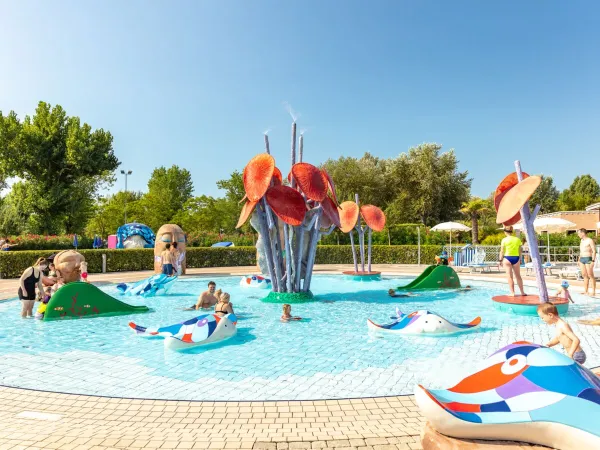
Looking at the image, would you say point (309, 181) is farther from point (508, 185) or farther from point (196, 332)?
point (196, 332)

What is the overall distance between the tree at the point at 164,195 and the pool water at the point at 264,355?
43942mm

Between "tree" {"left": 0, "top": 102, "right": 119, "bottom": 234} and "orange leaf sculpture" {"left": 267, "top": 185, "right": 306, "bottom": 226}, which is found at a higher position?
"tree" {"left": 0, "top": 102, "right": 119, "bottom": 234}

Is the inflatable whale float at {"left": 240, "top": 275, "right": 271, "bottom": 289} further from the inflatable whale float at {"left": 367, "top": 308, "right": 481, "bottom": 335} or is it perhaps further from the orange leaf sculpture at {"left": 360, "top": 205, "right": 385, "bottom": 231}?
the inflatable whale float at {"left": 367, "top": 308, "right": 481, "bottom": 335}

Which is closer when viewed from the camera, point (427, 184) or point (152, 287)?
point (152, 287)

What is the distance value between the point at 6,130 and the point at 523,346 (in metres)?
45.8

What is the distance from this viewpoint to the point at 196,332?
7.96 m

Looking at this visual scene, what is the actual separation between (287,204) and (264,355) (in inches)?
219

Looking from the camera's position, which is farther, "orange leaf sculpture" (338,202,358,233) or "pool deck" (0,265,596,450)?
"orange leaf sculpture" (338,202,358,233)

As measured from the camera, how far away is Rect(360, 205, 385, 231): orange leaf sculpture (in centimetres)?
1909

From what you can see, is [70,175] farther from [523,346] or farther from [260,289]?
[523,346]

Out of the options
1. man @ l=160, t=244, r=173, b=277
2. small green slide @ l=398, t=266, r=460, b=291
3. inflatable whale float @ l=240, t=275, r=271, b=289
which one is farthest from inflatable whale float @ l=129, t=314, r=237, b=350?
man @ l=160, t=244, r=173, b=277

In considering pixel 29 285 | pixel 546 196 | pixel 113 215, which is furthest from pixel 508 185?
pixel 546 196

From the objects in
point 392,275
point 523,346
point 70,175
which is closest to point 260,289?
point 392,275

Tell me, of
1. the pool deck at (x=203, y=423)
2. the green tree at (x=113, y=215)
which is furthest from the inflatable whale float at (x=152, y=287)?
the green tree at (x=113, y=215)
